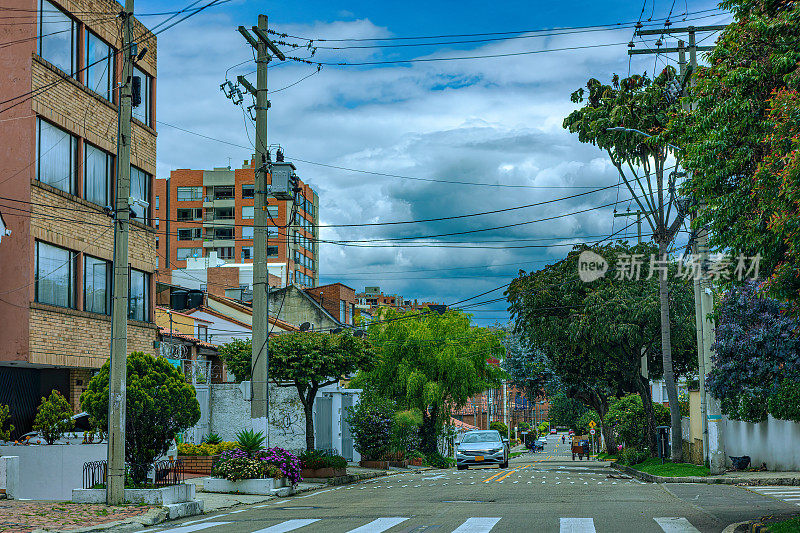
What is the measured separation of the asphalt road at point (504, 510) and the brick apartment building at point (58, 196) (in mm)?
8164

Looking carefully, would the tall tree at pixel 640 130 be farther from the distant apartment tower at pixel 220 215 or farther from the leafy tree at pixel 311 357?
the distant apartment tower at pixel 220 215

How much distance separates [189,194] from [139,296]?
67.4 meters

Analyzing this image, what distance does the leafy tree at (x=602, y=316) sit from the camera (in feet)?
122

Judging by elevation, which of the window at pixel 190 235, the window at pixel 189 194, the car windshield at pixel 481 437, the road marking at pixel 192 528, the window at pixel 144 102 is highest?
the window at pixel 189 194

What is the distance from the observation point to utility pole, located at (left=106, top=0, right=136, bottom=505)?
1786 cm

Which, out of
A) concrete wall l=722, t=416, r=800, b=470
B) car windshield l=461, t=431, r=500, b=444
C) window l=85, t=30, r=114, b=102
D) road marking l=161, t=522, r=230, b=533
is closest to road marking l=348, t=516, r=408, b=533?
road marking l=161, t=522, r=230, b=533

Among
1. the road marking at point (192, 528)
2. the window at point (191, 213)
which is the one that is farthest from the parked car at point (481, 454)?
the window at point (191, 213)

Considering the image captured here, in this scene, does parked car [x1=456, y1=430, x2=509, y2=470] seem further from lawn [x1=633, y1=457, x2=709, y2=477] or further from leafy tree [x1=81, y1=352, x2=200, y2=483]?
leafy tree [x1=81, y1=352, x2=200, y2=483]

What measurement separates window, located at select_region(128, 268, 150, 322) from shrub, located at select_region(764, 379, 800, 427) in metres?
20.1

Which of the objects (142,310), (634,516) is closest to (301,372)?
(142,310)

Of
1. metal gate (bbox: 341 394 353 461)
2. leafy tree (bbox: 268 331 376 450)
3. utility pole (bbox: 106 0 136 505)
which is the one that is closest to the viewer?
utility pole (bbox: 106 0 136 505)

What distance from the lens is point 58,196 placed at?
25312 mm

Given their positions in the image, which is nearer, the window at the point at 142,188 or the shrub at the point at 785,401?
the shrub at the point at 785,401

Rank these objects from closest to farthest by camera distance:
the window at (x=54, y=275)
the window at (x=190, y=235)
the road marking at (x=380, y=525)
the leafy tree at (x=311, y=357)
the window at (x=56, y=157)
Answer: the road marking at (x=380, y=525) < the window at (x=54, y=275) < the window at (x=56, y=157) < the leafy tree at (x=311, y=357) < the window at (x=190, y=235)
